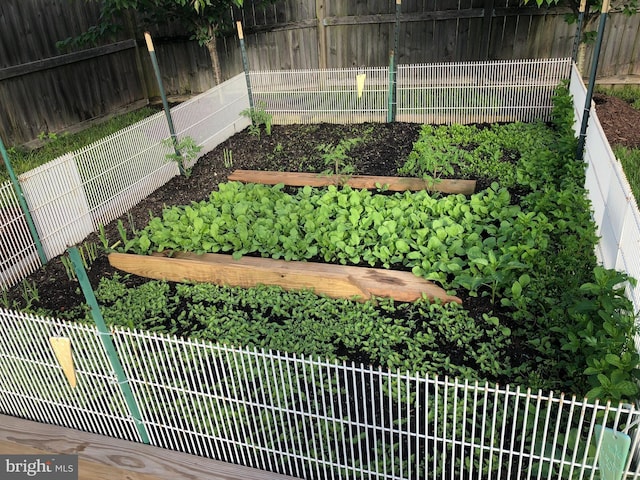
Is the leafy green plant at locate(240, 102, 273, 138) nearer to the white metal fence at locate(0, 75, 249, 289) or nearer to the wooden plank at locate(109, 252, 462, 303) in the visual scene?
the white metal fence at locate(0, 75, 249, 289)

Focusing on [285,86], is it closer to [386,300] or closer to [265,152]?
[265,152]

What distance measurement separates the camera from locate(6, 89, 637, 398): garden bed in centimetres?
355

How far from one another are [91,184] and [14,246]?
1065 millimetres

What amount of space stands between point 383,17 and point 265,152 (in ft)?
12.5

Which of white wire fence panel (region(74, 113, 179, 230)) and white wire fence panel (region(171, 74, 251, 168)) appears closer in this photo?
white wire fence panel (region(74, 113, 179, 230))

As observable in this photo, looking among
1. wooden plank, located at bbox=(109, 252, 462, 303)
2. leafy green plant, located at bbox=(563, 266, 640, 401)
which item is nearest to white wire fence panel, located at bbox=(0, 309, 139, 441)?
wooden plank, located at bbox=(109, 252, 462, 303)

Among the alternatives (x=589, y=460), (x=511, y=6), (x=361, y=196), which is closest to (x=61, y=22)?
(x=361, y=196)

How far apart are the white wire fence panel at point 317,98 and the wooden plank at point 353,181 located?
2217 mm

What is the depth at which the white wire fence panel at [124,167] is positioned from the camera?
18.5ft

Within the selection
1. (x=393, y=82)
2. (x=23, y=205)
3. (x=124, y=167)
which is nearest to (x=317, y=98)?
(x=393, y=82)

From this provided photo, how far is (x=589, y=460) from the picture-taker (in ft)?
8.36

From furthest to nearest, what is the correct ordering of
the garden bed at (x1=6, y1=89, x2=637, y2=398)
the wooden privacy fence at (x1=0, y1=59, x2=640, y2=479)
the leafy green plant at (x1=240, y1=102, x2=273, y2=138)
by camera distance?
1. the leafy green plant at (x1=240, y1=102, x2=273, y2=138)
2. the garden bed at (x1=6, y1=89, x2=637, y2=398)
3. the wooden privacy fence at (x1=0, y1=59, x2=640, y2=479)

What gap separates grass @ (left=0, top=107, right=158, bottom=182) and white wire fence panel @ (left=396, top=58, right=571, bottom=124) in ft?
17.2

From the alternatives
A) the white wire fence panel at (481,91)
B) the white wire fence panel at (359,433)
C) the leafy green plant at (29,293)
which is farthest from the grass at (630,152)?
the leafy green plant at (29,293)
